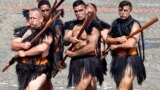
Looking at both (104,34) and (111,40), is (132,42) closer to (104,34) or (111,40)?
(111,40)

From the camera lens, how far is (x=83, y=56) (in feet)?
34.4

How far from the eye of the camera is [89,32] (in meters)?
10.4

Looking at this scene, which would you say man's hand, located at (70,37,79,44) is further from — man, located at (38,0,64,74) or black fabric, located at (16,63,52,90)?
black fabric, located at (16,63,52,90)

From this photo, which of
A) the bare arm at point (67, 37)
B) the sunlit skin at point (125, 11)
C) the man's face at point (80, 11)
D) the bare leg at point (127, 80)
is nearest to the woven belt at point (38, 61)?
the bare arm at point (67, 37)

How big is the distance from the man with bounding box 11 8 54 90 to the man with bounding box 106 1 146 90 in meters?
1.20

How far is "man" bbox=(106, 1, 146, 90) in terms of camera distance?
1030 cm

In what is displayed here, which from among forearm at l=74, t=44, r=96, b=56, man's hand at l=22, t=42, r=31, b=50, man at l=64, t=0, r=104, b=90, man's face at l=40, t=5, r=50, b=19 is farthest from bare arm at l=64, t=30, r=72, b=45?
man's hand at l=22, t=42, r=31, b=50

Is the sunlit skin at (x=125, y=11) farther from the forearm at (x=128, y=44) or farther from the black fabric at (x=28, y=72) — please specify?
the black fabric at (x=28, y=72)

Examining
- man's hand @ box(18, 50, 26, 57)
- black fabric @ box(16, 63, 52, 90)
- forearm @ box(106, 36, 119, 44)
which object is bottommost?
black fabric @ box(16, 63, 52, 90)

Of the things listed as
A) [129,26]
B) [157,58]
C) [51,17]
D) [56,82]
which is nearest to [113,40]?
[129,26]

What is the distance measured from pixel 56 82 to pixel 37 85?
12.8 feet

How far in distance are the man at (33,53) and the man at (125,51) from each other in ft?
3.92

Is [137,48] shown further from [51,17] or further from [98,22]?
[51,17]

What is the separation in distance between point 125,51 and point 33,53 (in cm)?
171
